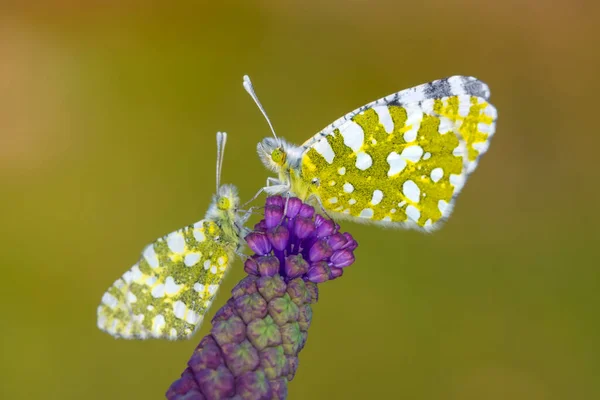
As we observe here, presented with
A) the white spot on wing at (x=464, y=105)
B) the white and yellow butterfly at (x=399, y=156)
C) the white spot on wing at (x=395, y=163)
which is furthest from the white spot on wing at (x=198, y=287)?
the white spot on wing at (x=464, y=105)

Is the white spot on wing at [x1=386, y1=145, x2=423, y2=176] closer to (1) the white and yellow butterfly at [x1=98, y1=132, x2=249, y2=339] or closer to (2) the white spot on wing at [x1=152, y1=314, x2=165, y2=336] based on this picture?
(1) the white and yellow butterfly at [x1=98, y1=132, x2=249, y2=339]

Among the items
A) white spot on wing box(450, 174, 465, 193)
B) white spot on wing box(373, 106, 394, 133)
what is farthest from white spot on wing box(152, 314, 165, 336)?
white spot on wing box(450, 174, 465, 193)

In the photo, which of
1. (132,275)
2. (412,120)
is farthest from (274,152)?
(132,275)

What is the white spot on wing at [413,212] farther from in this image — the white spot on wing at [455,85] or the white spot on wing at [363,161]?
the white spot on wing at [455,85]

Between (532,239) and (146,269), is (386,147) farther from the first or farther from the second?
(532,239)

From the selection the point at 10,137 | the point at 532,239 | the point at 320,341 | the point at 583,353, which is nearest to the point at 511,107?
the point at 532,239

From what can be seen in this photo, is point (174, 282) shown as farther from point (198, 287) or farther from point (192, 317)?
point (192, 317)
